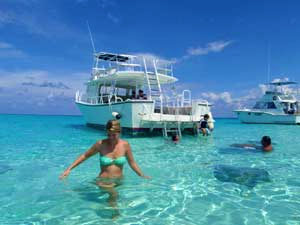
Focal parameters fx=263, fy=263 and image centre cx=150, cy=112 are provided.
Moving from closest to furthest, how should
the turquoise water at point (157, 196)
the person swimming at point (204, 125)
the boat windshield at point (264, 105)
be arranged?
the turquoise water at point (157, 196), the person swimming at point (204, 125), the boat windshield at point (264, 105)

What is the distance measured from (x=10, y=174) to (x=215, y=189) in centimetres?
478

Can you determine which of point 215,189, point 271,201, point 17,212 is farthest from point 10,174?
point 271,201

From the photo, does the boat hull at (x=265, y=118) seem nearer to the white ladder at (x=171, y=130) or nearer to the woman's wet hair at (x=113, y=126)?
the white ladder at (x=171, y=130)

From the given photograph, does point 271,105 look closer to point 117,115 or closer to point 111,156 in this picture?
point 117,115

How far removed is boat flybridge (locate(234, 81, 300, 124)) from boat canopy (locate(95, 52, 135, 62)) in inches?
1042

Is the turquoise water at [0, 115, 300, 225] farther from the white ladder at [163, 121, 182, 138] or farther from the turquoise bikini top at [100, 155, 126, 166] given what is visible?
the white ladder at [163, 121, 182, 138]

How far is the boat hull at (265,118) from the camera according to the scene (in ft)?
115

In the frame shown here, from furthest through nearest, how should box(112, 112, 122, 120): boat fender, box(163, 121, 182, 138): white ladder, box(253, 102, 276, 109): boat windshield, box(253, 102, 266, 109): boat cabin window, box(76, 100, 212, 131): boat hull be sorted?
1. box(253, 102, 266, 109): boat cabin window
2. box(253, 102, 276, 109): boat windshield
3. box(112, 112, 122, 120): boat fender
4. box(163, 121, 182, 138): white ladder
5. box(76, 100, 212, 131): boat hull

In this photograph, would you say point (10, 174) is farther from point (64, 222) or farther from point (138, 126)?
point (138, 126)

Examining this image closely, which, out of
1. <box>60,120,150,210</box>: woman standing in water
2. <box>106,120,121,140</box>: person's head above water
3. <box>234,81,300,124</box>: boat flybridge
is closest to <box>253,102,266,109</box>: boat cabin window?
<box>234,81,300,124</box>: boat flybridge

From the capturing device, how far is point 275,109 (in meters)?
37.2

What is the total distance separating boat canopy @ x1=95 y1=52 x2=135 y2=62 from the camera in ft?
57.7

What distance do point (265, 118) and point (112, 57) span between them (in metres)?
27.1

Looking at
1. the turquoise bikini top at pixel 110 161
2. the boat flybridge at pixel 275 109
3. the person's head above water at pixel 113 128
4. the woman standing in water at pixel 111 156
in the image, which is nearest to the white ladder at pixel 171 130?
the woman standing in water at pixel 111 156
